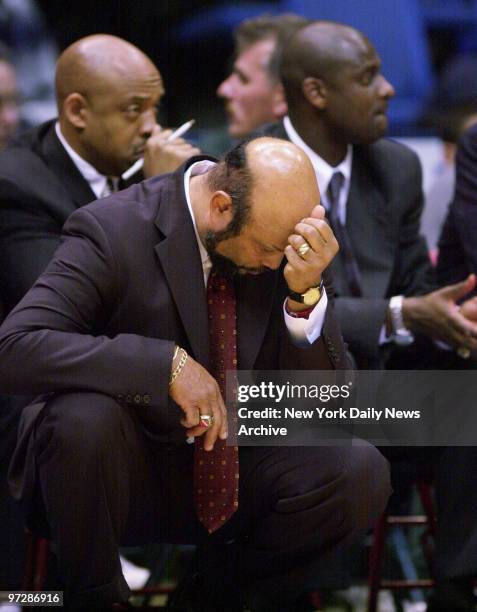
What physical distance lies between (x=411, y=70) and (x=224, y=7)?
1211mm

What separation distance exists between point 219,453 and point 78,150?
4.06 ft

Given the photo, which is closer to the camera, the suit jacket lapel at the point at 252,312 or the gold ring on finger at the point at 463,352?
the suit jacket lapel at the point at 252,312

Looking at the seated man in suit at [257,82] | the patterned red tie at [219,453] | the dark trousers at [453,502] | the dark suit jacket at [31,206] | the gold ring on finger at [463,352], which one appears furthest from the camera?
the seated man in suit at [257,82]

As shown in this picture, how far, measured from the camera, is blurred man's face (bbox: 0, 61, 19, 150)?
5.02 meters

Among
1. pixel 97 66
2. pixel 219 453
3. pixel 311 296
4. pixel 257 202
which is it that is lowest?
pixel 219 453

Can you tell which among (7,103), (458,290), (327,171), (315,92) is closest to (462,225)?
(458,290)

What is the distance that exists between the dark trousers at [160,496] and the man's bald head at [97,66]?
4.36ft

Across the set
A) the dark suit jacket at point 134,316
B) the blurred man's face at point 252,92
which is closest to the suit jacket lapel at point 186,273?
the dark suit jacket at point 134,316

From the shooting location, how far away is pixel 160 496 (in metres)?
2.82

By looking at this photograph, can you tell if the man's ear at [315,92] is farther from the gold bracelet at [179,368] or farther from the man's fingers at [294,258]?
the gold bracelet at [179,368]

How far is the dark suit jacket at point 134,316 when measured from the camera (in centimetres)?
260

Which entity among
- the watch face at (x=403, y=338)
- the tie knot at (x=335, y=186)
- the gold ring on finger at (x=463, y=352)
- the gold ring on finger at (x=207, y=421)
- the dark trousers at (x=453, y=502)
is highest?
the tie knot at (x=335, y=186)

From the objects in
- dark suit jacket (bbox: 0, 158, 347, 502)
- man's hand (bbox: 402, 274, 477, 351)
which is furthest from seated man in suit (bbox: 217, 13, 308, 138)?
dark suit jacket (bbox: 0, 158, 347, 502)

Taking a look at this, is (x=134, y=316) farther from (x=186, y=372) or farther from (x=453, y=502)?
(x=453, y=502)
